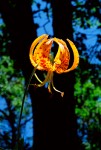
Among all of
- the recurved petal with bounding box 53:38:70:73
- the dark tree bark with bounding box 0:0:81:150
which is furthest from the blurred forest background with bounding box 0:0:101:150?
the recurved petal with bounding box 53:38:70:73

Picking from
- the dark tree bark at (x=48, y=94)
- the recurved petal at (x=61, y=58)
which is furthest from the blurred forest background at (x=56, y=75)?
the recurved petal at (x=61, y=58)

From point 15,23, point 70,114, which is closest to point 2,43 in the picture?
point 15,23

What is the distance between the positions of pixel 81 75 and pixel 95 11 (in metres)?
1.39

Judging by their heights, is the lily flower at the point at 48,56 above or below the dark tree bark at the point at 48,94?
below

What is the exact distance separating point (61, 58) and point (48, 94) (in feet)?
12.7

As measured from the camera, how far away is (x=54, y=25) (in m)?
5.86

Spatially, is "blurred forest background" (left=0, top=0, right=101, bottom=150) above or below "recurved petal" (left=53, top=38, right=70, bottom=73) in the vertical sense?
above

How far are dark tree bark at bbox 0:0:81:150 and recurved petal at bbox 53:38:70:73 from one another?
3.24 metres

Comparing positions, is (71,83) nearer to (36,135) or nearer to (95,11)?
(36,135)

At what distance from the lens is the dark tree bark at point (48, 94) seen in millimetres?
5047

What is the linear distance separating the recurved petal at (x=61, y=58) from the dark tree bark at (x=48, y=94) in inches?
128

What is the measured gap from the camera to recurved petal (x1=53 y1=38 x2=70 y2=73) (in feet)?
4.26

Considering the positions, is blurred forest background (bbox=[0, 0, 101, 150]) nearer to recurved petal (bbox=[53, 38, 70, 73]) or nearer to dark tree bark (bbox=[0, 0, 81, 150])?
dark tree bark (bbox=[0, 0, 81, 150])

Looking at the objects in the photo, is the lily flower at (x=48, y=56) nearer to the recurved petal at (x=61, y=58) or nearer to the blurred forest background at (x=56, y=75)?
the recurved petal at (x=61, y=58)
